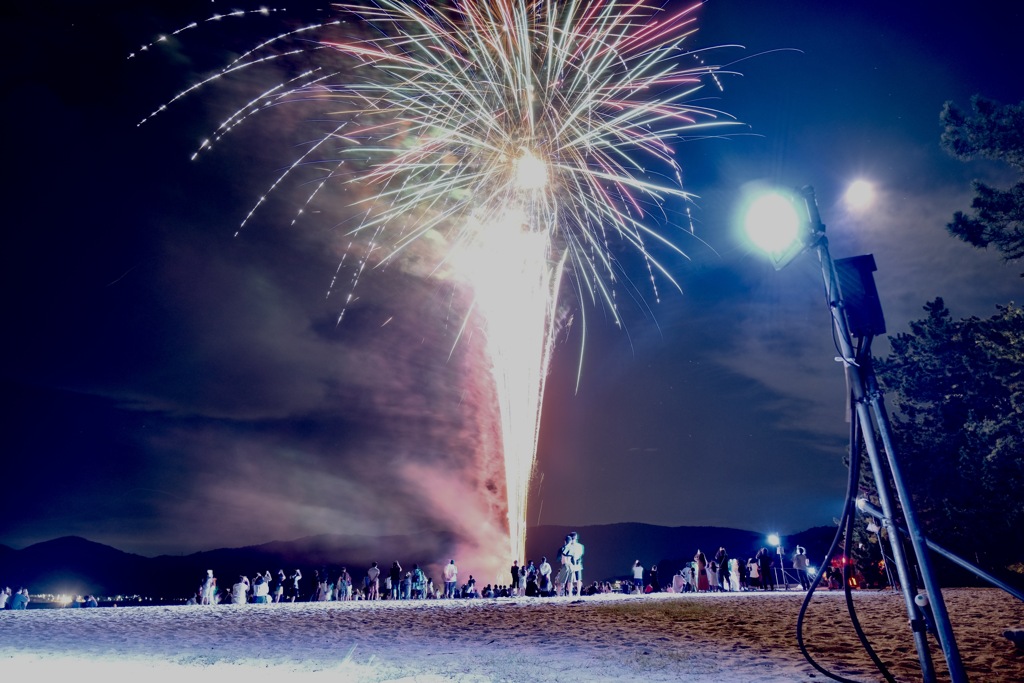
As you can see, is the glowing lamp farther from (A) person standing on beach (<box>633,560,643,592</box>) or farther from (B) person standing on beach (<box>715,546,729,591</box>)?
(A) person standing on beach (<box>633,560,643,592</box>)

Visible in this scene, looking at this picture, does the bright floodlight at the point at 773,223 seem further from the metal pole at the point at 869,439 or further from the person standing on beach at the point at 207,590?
the person standing on beach at the point at 207,590

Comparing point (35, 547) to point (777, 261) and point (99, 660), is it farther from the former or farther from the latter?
point (777, 261)

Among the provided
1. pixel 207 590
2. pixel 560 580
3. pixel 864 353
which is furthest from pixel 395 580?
pixel 864 353

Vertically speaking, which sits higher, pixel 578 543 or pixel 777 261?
pixel 777 261

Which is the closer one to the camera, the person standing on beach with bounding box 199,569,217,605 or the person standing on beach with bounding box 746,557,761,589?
the person standing on beach with bounding box 746,557,761,589

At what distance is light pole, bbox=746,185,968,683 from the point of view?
13.1ft

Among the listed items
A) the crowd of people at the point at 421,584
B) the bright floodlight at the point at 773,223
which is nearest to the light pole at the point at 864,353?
the bright floodlight at the point at 773,223

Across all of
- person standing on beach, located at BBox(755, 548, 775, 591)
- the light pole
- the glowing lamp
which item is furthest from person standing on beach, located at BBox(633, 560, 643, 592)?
the glowing lamp

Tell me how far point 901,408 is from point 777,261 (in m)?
37.1

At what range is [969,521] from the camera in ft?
85.9

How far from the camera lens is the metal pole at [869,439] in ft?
13.1

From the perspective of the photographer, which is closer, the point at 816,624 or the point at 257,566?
the point at 816,624

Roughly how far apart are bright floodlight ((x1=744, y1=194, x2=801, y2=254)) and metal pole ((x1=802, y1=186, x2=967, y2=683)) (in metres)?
0.17

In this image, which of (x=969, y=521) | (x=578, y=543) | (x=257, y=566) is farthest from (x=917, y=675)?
(x=257, y=566)
